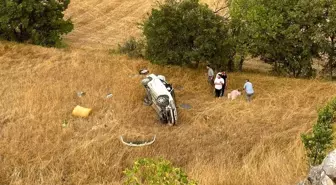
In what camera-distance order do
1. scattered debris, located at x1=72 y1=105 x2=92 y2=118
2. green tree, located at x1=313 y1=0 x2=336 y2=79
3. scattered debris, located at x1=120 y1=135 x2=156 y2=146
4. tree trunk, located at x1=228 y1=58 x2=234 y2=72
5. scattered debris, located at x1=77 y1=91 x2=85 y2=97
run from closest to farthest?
scattered debris, located at x1=120 y1=135 x2=156 y2=146, scattered debris, located at x1=72 y1=105 x2=92 y2=118, scattered debris, located at x1=77 y1=91 x2=85 y2=97, green tree, located at x1=313 y1=0 x2=336 y2=79, tree trunk, located at x1=228 y1=58 x2=234 y2=72

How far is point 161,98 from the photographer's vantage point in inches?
618

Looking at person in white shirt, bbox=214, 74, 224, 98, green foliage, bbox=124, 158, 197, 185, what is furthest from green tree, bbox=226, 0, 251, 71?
green foliage, bbox=124, 158, 197, 185

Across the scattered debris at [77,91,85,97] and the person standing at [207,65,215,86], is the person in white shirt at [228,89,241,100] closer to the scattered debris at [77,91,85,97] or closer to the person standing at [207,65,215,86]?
the person standing at [207,65,215,86]

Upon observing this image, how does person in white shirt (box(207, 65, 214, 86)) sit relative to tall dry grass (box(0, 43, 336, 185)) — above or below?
above

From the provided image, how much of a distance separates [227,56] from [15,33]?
11.0 meters

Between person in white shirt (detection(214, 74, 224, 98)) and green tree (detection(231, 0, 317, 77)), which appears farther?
green tree (detection(231, 0, 317, 77))

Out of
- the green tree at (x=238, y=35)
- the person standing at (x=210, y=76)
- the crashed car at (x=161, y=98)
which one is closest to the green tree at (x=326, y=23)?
the green tree at (x=238, y=35)

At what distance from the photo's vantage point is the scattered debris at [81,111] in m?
16.1

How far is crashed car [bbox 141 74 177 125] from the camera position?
611 inches

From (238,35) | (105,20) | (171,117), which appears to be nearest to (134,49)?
(238,35)

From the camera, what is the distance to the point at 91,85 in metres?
18.2

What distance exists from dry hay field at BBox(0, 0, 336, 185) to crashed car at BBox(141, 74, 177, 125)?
313 mm

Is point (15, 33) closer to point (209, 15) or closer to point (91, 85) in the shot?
point (91, 85)

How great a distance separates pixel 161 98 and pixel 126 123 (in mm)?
1423
